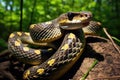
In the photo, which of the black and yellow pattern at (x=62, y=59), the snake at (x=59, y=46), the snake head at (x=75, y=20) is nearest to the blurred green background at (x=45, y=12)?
the snake at (x=59, y=46)

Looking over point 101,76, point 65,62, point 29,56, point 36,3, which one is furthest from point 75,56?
point 36,3

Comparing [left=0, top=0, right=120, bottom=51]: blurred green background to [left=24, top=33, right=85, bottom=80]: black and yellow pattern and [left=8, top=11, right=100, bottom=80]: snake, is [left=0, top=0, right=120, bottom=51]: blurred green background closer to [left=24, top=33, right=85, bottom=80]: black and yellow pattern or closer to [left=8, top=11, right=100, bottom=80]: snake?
[left=8, top=11, right=100, bottom=80]: snake

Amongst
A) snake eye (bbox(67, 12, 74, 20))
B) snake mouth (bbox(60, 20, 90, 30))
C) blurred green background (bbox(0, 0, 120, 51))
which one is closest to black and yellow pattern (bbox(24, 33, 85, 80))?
snake mouth (bbox(60, 20, 90, 30))

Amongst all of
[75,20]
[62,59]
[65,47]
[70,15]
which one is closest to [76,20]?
[75,20]

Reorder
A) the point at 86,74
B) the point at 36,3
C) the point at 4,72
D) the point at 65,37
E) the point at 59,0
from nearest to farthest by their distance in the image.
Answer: the point at 86,74, the point at 65,37, the point at 4,72, the point at 59,0, the point at 36,3

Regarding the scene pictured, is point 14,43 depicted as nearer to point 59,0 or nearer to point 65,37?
point 65,37

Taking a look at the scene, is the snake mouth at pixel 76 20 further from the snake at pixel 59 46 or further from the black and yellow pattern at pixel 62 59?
the black and yellow pattern at pixel 62 59

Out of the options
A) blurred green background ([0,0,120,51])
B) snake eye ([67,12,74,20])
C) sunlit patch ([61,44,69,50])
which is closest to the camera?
sunlit patch ([61,44,69,50])
